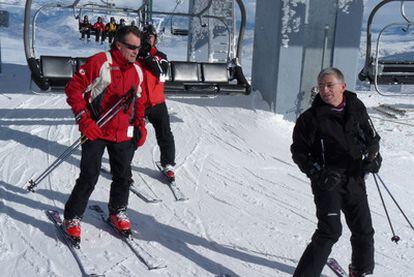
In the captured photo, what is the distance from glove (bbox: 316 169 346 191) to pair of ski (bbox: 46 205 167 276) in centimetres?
126

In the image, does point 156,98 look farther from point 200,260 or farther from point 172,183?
point 200,260

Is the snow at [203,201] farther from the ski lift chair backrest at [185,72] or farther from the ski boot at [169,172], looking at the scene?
the ski lift chair backrest at [185,72]

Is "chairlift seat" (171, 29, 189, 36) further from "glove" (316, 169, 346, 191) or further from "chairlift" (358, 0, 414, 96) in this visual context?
"glove" (316, 169, 346, 191)

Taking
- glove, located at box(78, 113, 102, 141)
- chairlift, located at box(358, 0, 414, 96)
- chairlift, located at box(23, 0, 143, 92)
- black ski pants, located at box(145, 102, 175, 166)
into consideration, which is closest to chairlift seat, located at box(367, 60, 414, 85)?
chairlift, located at box(358, 0, 414, 96)

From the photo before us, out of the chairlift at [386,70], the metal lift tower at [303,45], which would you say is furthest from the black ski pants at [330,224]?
the metal lift tower at [303,45]

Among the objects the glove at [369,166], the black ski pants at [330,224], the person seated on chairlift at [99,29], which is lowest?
the black ski pants at [330,224]

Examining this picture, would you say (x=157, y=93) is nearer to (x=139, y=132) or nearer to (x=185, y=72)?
(x=139, y=132)

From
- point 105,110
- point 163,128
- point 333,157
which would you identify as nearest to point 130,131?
point 105,110

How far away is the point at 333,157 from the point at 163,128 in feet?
8.56

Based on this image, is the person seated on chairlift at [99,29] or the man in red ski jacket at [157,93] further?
the person seated on chairlift at [99,29]

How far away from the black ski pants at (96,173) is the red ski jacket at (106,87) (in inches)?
3.5

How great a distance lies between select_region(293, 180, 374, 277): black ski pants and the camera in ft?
9.66

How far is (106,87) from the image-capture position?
3.54 meters

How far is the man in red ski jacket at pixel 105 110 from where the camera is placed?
345 cm
